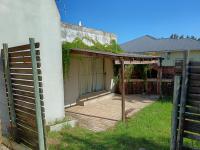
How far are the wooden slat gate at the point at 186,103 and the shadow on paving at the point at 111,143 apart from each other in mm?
2351

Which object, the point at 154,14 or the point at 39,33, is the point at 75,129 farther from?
the point at 154,14

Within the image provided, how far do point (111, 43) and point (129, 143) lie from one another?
374 inches

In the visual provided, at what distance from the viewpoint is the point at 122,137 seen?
6785 mm

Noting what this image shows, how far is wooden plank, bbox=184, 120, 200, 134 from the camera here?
11.6ft

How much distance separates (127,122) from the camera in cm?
835

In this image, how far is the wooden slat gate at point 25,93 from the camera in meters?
4.43

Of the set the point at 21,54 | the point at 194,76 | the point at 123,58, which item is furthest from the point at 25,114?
the point at 123,58

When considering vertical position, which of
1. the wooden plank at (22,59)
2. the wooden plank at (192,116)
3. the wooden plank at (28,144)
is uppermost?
the wooden plank at (22,59)

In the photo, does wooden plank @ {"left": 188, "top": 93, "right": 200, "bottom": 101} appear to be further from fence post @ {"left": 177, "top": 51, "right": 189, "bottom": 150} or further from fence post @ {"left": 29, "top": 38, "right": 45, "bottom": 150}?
fence post @ {"left": 29, "top": 38, "right": 45, "bottom": 150}

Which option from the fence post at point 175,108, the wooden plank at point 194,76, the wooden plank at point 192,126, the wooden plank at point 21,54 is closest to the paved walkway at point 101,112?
the wooden plank at point 21,54

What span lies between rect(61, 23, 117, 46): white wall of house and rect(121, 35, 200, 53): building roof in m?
12.3

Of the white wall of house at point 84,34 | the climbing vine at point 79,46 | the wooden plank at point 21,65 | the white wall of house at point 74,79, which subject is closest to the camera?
the wooden plank at point 21,65

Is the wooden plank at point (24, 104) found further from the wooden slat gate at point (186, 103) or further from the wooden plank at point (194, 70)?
the wooden plank at point (194, 70)

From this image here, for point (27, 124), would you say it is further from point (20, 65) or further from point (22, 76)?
point (20, 65)
